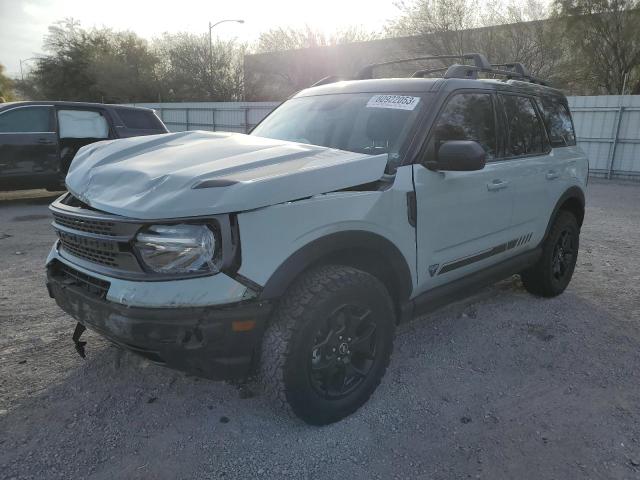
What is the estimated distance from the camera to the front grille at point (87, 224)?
2.23m

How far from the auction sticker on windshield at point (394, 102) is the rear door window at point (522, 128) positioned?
960mm

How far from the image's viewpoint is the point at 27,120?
8086 millimetres

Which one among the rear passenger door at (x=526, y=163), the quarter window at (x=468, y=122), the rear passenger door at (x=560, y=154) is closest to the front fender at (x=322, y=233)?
the quarter window at (x=468, y=122)

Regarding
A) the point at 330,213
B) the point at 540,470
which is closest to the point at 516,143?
the point at 330,213

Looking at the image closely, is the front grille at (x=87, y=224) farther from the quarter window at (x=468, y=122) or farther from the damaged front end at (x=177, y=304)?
the quarter window at (x=468, y=122)

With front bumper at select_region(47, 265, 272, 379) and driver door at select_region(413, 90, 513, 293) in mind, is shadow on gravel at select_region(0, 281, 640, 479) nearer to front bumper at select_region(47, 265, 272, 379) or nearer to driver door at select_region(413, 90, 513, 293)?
front bumper at select_region(47, 265, 272, 379)

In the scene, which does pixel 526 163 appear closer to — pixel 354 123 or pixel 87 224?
pixel 354 123

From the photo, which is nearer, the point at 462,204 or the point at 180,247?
the point at 180,247

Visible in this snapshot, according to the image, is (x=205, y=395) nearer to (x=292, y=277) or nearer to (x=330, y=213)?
(x=292, y=277)

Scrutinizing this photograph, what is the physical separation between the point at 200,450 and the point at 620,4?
26.3 metres

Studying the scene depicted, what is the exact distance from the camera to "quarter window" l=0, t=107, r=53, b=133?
25.8 feet

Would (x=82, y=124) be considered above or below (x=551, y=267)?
above

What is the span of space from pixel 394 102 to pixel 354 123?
0.28 metres

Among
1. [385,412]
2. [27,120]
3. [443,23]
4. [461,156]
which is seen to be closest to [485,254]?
[461,156]
